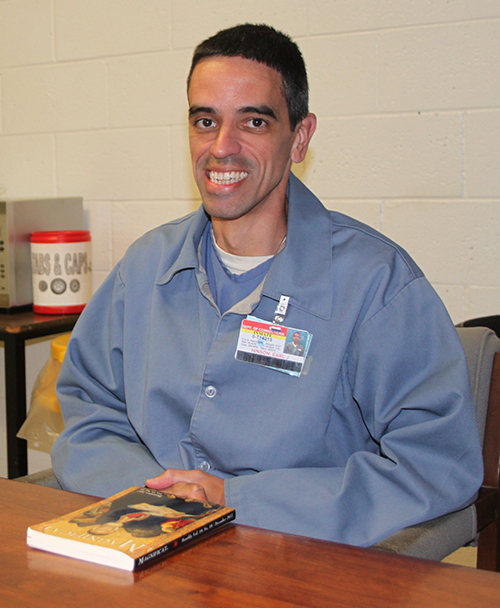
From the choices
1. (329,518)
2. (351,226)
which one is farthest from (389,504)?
(351,226)

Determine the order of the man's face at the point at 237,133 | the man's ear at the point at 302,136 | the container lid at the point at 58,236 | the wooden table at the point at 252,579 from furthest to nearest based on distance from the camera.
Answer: the container lid at the point at 58,236 → the man's ear at the point at 302,136 → the man's face at the point at 237,133 → the wooden table at the point at 252,579

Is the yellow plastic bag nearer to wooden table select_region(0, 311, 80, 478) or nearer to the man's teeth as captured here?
wooden table select_region(0, 311, 80, 478)

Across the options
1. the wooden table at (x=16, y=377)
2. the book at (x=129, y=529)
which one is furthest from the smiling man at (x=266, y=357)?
the wooden table at (x=16, y=377)

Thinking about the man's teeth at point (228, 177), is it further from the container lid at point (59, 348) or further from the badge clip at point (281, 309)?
the container lid at point (59, 348)

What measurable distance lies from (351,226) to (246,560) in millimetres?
743

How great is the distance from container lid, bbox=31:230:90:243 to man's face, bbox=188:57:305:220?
1.10m

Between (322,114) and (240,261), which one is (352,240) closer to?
(240,261)

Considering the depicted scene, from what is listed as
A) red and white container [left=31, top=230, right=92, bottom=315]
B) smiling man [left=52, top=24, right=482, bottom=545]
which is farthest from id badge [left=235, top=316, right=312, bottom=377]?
red and white container [left=31, top=230, right=92, bottom=315]

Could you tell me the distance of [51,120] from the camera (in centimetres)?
266

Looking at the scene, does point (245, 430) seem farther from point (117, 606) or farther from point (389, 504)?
point (117, 606)

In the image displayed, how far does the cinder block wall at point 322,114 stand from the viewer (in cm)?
196

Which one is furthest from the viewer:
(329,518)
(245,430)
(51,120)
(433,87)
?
(51,120)

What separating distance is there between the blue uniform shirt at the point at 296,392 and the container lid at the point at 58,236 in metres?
1.03

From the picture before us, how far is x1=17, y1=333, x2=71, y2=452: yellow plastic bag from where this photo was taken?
6.84 feet
